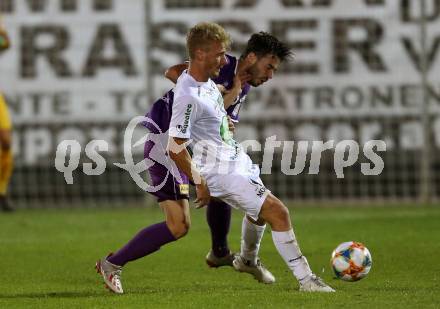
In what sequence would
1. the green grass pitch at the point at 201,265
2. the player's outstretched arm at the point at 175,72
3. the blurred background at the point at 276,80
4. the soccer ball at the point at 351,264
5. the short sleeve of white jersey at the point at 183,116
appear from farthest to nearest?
the blurred background at the point at 276,80 < the player's outstretched arm at the point at 175,72 < the soccer ball at the point at 351,264 < the short sleeve of white jersey at the point at 183,116 < the green grass pitch at the point at 201,265

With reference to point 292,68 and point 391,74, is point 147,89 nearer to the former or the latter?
point 292,68

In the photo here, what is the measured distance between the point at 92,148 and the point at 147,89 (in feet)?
3.77

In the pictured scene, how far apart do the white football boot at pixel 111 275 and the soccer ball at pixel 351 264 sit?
4.55 feet

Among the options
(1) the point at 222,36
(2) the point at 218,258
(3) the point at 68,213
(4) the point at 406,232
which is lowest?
(3) the point at 68,213

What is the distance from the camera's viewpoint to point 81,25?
52.2 ft

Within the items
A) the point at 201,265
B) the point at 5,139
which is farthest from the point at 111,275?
the point at 5,139

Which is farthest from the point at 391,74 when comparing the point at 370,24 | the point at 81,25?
the point at 81,25

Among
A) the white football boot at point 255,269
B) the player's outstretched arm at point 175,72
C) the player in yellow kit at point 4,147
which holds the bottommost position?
the player in yellow kit at point 4,147

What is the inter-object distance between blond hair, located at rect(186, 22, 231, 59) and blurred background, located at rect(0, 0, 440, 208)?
329 inches

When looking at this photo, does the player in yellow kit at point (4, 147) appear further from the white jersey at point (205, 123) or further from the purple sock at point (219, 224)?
→ the white jersey at point (205, 123)

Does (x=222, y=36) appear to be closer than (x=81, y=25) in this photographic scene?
Yes

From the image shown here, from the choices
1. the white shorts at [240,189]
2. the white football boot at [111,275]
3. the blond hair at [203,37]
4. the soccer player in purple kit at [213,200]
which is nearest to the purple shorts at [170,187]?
the soccer player in purple kit at [213,200]

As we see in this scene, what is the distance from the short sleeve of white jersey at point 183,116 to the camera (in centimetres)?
668

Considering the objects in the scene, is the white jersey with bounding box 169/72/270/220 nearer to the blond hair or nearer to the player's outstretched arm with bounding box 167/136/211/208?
the player's outstretched arm with bounding box 167/136/211/208
